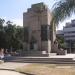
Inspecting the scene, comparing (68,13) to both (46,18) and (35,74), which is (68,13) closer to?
(35,74)

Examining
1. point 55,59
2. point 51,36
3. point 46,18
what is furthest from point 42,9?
point 55,59

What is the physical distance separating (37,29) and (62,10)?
69.0ft

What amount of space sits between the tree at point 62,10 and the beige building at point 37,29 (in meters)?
19.9

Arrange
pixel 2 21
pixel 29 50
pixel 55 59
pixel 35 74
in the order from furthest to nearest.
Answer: pixel 2 21
pixel 29 50
pixel 55 59
pixel 35 74

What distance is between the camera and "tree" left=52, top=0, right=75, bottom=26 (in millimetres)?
12078

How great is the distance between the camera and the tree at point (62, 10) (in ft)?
39.6

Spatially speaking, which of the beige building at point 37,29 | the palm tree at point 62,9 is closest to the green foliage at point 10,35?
the beige building at point 37,29

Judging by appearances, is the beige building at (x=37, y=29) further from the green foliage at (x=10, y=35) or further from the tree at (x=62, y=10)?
the tree at (x=62, y=10)

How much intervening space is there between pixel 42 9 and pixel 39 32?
126 inches

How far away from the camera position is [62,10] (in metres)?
12.2

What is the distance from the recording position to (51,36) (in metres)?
34.1

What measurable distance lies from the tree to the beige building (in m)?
19.9

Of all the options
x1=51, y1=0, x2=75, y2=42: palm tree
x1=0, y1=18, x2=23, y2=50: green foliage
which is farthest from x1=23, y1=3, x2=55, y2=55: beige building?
x1=51, y1=0, x2=75, y2=42: palm tree

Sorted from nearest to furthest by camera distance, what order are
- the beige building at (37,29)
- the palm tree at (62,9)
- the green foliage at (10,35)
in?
the palm tree at (62,9) < the beige building at (37,29) < the green foliage at (10,35)
